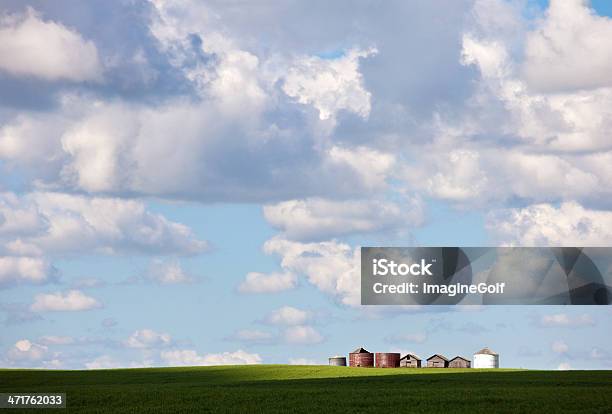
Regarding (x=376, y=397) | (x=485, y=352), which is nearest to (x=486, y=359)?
(x=485, y=352)

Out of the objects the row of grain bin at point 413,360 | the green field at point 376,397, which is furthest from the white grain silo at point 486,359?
the green field at point 376,397

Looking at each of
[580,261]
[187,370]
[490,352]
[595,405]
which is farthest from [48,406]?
[490,352]

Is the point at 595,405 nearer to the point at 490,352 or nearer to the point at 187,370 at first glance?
the point at 490,352

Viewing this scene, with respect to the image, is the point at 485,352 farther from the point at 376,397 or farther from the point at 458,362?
the point at 376,397

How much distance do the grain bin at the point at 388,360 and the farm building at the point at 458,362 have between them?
7815 mm

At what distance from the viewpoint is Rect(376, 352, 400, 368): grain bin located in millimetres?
143250

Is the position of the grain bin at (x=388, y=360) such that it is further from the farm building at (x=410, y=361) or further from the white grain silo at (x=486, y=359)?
the white grain silo at (x=486, y=359)

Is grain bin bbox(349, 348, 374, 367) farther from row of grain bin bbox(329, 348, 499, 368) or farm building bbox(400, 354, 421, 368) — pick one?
farm building bbox(400, 354, 421, 368)

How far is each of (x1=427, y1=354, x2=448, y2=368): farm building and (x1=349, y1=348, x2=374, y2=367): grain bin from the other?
8532 millimetres

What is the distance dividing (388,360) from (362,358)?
409 cm

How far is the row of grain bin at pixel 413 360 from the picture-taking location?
466 ft

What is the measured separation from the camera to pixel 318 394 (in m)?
76.8

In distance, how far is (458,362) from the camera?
5591 inches

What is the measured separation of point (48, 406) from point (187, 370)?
237 ft
